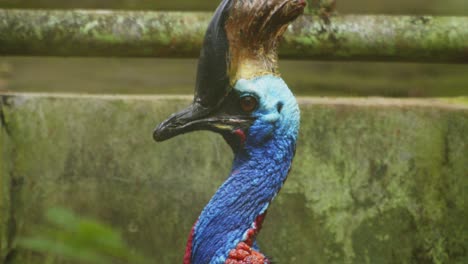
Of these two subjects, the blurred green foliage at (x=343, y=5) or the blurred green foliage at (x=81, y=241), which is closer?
the blurred green foliage at (x=81, y=241)

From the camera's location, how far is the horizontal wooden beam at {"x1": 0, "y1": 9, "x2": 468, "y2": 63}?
3.38 meters

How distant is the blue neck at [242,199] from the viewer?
2.00 metres

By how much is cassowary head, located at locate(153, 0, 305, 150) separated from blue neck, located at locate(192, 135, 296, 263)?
35 mm

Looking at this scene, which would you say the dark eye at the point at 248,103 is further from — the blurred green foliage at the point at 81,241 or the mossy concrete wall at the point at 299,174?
the mossy concrete wall at the point at 299,174

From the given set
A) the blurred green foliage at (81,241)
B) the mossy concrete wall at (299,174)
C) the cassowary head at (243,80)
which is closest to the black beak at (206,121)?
the cassowary head at (243,80)

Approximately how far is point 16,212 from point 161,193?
1.86ft

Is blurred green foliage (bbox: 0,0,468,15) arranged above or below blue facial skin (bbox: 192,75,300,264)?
above

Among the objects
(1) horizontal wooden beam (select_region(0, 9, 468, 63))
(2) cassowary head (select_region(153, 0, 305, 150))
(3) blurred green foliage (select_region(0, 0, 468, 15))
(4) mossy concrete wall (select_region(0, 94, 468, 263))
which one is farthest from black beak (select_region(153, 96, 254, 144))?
(3) blurred green foliage (select_region(0, 0, 468, 15))

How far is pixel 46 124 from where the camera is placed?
11.0 ft

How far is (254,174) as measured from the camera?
204 centimetres

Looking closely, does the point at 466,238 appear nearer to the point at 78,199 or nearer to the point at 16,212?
the point at 78,199

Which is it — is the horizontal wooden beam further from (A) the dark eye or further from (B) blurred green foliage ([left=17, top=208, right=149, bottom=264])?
(B) blurred green foliage ([left=17, top=208, right=149, bottom=264])

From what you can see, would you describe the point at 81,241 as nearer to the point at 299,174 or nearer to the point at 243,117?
the point at 243,117

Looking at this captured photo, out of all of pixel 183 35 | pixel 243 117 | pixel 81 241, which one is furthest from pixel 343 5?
pixel 81 241
